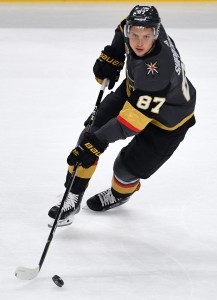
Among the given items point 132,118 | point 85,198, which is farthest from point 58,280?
point 85,198

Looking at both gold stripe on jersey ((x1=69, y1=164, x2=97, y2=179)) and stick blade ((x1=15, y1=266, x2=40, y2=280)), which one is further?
gold stripe on jersey ((x1=69, y1=164, x2=97, y2=179))

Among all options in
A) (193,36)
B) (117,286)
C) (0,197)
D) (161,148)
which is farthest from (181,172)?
(193,36)

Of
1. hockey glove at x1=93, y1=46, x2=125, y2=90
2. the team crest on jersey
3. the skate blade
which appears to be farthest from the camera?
hockey glove at x1=93, y1=46, x2=125, y2=90

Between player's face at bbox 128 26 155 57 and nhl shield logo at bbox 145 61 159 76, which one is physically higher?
player's face at bbox 128 26 155 57

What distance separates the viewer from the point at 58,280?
9.07 ft

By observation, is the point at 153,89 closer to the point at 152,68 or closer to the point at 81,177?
the point at 152,68

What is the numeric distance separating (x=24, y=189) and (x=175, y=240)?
870 millimetres

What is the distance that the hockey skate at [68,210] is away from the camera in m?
3.34

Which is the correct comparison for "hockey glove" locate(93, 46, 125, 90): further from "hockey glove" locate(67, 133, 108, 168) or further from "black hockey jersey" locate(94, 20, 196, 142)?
"hockey glove" locate(67, 133, 108, 168)

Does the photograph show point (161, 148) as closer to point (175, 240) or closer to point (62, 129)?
point (175, 240)

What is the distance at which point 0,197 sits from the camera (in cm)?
361

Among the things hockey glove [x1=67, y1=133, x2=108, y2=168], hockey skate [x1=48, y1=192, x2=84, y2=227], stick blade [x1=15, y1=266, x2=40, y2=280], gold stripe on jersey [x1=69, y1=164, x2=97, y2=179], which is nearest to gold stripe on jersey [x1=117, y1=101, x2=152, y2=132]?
hockey glove [x1=67, y1=133, x2=108, y2=168]

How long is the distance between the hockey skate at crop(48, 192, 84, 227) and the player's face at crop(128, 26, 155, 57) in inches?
30.7

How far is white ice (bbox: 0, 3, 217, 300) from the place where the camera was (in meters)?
2.85
